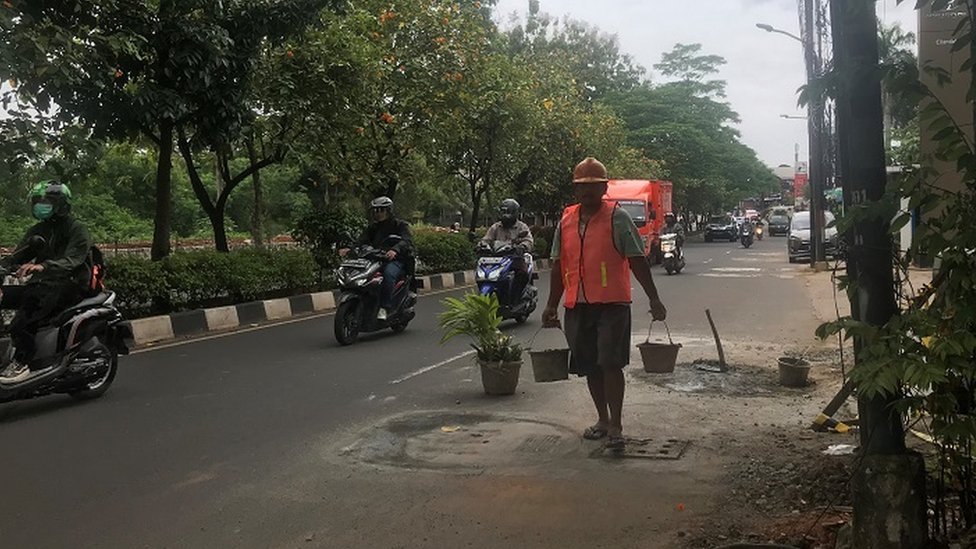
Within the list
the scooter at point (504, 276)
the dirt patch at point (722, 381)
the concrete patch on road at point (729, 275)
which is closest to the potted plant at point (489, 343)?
the dirt patch at point (722, 381)

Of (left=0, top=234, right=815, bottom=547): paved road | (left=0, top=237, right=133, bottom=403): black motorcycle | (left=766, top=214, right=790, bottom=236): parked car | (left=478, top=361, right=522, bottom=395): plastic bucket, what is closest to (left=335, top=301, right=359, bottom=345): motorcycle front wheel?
(left=0, top=234, right=815, bottom=547): paved road

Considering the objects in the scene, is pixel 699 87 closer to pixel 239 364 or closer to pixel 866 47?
pixel 239 364

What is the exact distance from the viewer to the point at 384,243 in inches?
428

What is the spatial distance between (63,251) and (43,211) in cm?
34

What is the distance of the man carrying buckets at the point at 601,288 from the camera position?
547 cm

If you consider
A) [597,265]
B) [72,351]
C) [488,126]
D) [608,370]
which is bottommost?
[608,370]

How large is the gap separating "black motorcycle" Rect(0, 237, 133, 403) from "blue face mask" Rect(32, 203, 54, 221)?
200 mm

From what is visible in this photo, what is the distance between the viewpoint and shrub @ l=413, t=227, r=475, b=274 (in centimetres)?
2183

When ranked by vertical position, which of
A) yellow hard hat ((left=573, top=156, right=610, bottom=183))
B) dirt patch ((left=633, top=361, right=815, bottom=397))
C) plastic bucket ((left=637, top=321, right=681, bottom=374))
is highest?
yellow hard hat ((left=573, top=156, right=610, bottom=183))

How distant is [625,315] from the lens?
18.1 ft

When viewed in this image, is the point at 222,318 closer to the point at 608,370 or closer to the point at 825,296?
the point at 608,370

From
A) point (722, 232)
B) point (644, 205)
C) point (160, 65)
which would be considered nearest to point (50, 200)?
point (160, 65)

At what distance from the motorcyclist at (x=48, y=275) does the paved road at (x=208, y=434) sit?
0.60 metres

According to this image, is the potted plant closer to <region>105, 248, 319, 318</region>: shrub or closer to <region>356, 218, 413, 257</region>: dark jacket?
<region>356, 218, 413, 257</region>: dark jacket
